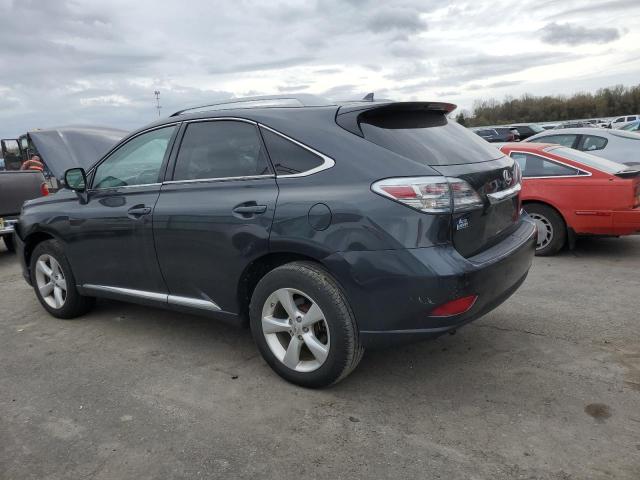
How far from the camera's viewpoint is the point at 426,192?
2.89 m

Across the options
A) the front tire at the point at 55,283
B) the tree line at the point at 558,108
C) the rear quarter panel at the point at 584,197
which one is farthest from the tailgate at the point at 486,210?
the tree line at the point at 558,108

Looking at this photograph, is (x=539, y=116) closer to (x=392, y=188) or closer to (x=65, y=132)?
(x=65, y=132)

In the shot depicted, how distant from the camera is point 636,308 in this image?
4.56 metres

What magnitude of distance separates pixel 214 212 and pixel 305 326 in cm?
96

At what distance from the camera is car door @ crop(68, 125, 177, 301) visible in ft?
13.1

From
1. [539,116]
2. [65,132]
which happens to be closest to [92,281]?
[65,132]

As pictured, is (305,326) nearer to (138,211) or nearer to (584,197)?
(138,211)

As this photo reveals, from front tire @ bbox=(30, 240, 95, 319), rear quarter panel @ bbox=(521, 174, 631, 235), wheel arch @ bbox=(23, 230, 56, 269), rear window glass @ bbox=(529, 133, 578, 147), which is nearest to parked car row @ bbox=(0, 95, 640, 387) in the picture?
front tire @ bbox=(30, 240, 95, 319)

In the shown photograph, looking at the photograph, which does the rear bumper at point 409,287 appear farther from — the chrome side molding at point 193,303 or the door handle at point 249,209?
the chrome side molding at point 193,303

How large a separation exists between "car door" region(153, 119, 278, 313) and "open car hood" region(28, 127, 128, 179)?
27.4 ft

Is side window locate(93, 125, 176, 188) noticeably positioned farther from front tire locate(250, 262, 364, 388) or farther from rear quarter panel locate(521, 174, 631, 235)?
rear quarter panel locate(521, 174, 631, 235)

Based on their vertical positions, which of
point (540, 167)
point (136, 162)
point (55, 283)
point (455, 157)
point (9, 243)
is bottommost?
point (9, 243)

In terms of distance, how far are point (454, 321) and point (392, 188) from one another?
80 cm

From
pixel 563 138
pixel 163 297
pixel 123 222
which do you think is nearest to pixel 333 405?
pixel 163 297
